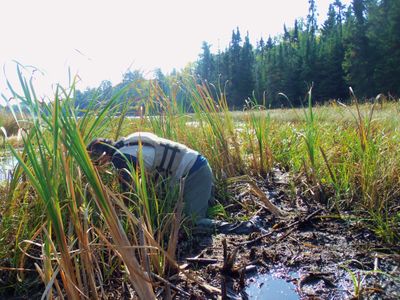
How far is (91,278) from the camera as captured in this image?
1.06 m

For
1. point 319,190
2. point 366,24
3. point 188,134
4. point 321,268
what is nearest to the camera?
point 321,268

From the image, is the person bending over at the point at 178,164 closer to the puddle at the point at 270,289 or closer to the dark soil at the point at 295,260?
the dark soil at the point at 295,260

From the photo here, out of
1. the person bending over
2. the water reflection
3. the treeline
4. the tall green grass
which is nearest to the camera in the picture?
the tall green grass

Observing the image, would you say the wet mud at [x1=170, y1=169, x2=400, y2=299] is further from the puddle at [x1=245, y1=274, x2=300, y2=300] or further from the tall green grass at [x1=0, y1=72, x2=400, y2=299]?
the tall green grass at [x1=0, y1=72, x2=400, y2=299]

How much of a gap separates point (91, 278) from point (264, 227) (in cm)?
121

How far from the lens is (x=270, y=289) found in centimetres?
143

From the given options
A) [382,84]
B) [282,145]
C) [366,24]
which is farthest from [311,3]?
[282,145]

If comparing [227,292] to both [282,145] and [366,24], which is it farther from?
[366,24]

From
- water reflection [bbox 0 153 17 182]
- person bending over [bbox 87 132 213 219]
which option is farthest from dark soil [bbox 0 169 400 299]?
water reflection [bbox 0 153 17 182]

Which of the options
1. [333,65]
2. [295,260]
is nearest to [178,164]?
[295,260]

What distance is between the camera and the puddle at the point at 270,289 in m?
1.38

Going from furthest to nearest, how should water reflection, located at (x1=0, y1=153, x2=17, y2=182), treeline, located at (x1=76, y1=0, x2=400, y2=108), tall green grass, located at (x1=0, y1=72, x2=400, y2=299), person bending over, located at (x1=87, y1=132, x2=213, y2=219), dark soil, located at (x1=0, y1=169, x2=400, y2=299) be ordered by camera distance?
treeline, located at (x1=76, y1=0, x2=400, y2=108) < person bending over, located at (x1=87, y1=132, x2=213, y2=219) < water reflection, located at (x1=0, y1=153, x2=17, y2=182) < dark soil, located at (x1=0, y1=169, x2=400, y2=299) < tall green grass, located at (x1=0, y1=72, x2=400, y2=299)

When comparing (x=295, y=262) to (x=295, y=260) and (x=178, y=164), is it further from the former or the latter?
(x=178, y=164)

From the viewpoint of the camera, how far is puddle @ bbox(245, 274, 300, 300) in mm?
1380
